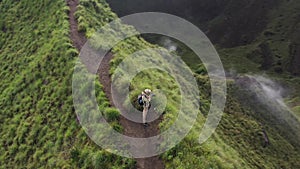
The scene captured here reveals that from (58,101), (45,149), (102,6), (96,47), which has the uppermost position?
(102,6)

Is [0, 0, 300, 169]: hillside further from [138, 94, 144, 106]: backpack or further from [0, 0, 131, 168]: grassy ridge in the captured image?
[138, 94, 144, 106]: backpack

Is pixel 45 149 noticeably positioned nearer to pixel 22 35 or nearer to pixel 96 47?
pixel 96 47

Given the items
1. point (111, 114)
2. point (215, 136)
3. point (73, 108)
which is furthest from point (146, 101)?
point (215, 136)

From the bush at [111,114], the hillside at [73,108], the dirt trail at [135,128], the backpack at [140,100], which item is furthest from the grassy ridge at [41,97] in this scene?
the backpack at [140,100]

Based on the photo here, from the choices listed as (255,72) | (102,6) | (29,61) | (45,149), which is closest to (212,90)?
(102,6)

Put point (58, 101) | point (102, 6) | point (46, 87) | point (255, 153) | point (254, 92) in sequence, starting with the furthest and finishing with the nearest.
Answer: point (254, 92) → point (102, 6) → point (255, 153) → point (46, 87) → point (58, 101)

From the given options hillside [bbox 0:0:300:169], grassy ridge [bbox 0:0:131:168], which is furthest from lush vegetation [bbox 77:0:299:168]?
grassy ridge [bbox 0:0:131:168]

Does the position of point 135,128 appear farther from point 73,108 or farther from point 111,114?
point 73,108

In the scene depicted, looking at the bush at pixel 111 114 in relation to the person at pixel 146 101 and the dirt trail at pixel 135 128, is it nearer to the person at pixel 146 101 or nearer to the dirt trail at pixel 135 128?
the dirt trail at pixel 135 128
